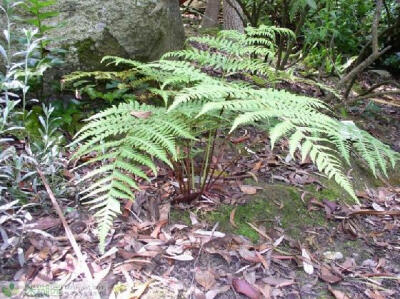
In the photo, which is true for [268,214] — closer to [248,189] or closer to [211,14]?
[248,189]

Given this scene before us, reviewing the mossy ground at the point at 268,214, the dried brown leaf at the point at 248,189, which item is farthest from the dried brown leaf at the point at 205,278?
the dried brown leaf at the point at 248,189

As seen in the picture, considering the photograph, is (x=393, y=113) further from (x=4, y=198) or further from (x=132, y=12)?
(x=4, y=198)

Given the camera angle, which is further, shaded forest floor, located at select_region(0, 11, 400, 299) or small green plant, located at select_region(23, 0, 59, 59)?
small green plant, located at select_region(23, 0, 59, 59)

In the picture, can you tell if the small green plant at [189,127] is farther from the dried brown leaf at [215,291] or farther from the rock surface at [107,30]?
the rock surface at [107,30]

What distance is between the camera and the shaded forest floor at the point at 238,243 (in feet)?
5.57

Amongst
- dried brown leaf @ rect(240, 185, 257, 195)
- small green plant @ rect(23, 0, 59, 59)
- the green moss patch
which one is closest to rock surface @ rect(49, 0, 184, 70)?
small green plant @ rect(23, 0, 59, 59)

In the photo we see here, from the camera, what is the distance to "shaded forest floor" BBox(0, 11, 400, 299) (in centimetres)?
170

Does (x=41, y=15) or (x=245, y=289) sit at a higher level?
(x=41, y=15)

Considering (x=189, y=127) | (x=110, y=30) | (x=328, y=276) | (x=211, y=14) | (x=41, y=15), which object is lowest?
(x=328, y=276)

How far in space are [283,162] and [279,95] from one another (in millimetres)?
1006

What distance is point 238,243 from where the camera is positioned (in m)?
2.01

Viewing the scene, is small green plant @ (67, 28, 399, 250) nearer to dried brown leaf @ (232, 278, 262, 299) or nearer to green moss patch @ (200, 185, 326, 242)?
green moss patch @ (200, 185, 326, 242)

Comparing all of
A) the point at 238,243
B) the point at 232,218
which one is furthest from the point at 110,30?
the point at 238,243

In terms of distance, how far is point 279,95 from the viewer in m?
1.88
